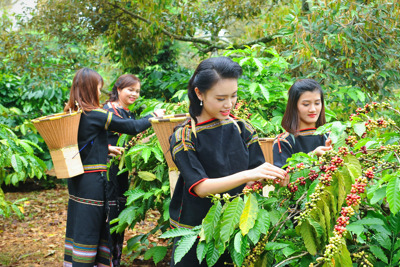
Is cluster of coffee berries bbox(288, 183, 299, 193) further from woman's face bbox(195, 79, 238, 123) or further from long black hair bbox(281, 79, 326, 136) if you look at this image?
long black hair bbox(281, 79, 326, 136)

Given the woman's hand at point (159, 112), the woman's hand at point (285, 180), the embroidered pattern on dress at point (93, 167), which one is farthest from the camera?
the embroidered pattern on dress at point (93, 167)

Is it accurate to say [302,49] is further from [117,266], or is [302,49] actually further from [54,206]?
[54,206]

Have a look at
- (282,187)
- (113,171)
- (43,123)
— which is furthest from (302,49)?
(282,187)

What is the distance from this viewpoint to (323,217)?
1325mm

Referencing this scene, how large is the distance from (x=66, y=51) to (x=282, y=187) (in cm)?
539

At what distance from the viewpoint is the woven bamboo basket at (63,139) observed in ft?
9.96

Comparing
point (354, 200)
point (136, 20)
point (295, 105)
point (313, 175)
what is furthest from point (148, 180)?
point (136, 20)

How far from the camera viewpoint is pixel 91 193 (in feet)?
11.0

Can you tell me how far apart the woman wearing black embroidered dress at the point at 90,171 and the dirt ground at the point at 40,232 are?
100 cm

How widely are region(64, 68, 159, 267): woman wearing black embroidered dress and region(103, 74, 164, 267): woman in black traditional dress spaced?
0.31m

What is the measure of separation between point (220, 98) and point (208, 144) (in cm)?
24

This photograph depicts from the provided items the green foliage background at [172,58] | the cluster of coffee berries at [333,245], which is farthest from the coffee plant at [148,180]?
the cluster of coffee berries at [333,245]

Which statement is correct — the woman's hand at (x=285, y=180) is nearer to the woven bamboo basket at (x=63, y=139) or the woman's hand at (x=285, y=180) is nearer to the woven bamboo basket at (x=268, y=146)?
the woven bamboo basket at (x=268, y=146)

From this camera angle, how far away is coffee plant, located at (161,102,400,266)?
1327 mm
